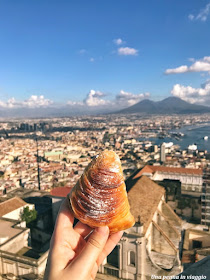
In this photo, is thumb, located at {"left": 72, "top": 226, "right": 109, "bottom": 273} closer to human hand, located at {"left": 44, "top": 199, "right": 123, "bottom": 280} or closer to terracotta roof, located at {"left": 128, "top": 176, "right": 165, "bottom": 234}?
human hand, located at {"left": 44, "top": 199, "right": 123, "bottom": 280}

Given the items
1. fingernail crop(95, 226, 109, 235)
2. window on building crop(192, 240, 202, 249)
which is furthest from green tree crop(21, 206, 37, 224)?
fingernail crop(95, 226, 109, 235)

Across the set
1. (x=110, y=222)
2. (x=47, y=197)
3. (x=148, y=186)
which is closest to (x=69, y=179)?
(x=47, y=197)

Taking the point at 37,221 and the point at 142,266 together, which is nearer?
the point at 142,266

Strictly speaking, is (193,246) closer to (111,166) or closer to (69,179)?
(111,166)

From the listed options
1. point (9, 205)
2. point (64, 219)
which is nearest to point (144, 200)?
point (9, 205)

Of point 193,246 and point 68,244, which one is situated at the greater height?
point 68,244

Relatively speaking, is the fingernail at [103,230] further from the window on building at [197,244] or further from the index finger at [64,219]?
the window on building at [197,244]

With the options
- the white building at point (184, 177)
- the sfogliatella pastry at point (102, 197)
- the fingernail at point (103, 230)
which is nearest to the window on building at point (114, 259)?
the sfogliatella pastry at point (102, 197)
